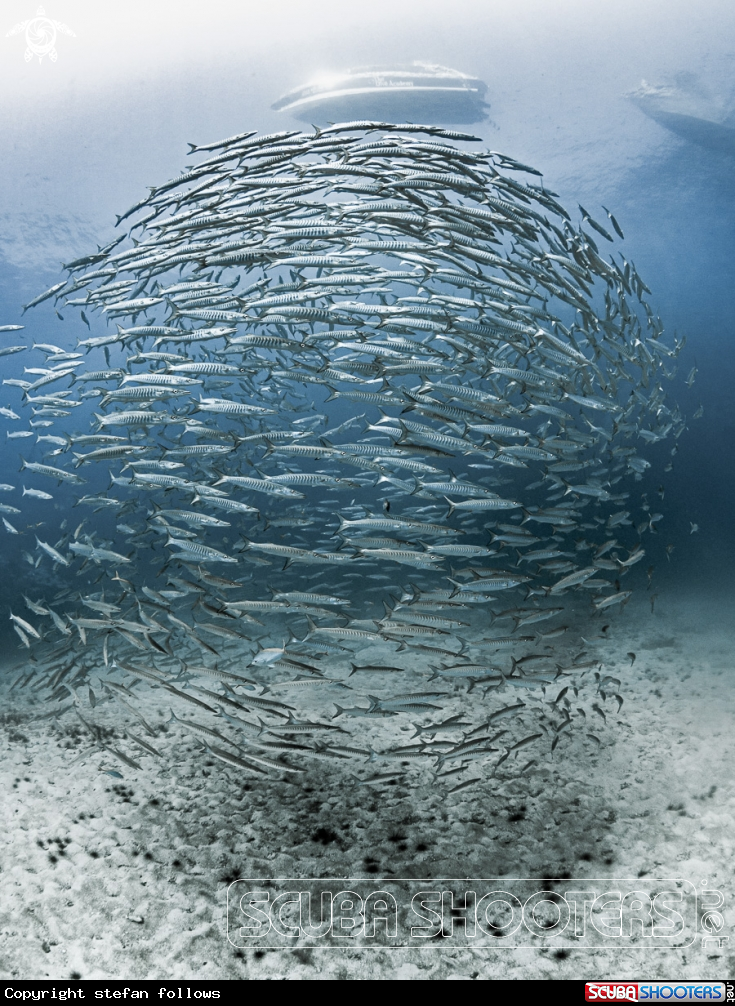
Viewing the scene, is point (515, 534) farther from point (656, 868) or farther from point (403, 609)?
point (656, 868)

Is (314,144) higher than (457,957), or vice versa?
(314,144)

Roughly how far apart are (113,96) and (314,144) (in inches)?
798

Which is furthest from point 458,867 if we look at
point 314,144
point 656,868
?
point 314,144

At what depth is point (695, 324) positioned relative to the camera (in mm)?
39250

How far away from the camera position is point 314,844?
3928 mm

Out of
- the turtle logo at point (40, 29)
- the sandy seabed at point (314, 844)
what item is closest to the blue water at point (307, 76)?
the turtle logo at point (40, 29)

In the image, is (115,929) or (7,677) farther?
(7,677)

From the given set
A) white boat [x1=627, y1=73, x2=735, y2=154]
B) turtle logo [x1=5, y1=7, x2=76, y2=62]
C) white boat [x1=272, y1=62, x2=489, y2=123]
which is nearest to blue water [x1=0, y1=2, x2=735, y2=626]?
white boat [x1=627, y1=73, x2=735, y2=154]

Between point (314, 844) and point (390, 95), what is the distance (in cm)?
1739

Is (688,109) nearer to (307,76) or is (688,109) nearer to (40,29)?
(307,76)

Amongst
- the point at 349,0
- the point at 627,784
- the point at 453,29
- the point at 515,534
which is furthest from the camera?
the point at 453,29

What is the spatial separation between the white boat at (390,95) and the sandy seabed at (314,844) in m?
16.6

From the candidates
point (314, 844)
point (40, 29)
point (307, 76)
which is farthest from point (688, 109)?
point (314, 844)

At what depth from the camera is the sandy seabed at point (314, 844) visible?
320 cm
